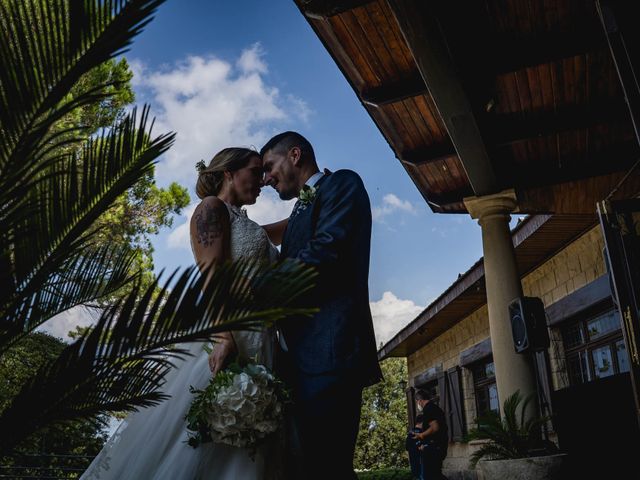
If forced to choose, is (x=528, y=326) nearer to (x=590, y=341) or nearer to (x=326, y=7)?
(x=590, y=341)

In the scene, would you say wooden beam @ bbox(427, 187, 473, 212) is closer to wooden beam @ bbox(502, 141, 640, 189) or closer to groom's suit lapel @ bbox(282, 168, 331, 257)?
wooden beam @ bbox(502, 141, 640, 189)

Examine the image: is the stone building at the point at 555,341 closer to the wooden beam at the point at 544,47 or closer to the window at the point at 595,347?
the window at the point at 595,347

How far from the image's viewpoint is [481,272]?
842 cm

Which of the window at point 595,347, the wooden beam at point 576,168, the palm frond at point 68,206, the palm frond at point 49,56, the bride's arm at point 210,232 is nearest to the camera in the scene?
the palm frond at point 49,56

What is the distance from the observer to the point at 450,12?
4.18 m

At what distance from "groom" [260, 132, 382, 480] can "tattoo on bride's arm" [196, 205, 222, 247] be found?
27cm

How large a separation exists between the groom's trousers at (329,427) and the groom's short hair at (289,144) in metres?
0.96

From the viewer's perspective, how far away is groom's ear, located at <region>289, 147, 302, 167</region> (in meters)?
2.37

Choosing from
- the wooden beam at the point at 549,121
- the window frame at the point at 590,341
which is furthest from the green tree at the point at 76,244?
the window frame at the point at 590,341

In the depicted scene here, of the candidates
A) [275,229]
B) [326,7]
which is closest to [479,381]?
[326,7]

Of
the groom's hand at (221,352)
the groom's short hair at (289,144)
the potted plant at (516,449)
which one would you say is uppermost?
the groom's short hair at (289,144)

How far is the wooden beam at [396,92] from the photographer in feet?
16.7

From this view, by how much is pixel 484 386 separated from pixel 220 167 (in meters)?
9.34

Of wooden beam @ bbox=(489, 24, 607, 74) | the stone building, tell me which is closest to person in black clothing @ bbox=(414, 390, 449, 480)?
the stone building
